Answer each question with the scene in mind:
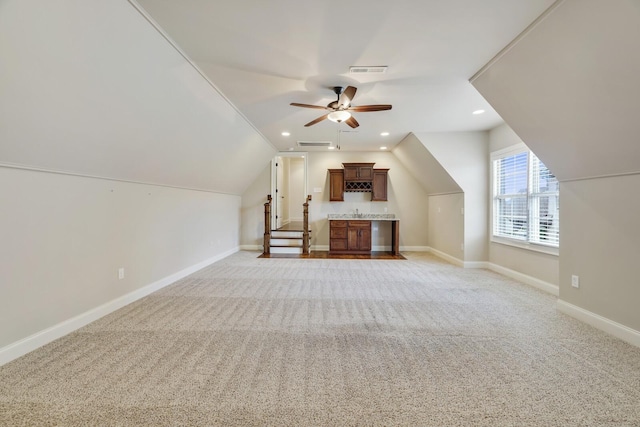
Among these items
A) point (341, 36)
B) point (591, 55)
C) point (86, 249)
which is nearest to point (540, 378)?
point (591, 55)

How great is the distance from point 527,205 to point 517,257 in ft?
2.93

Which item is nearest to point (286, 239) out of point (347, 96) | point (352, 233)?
point (352, 233)

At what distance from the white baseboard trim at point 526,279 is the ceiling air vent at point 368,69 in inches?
138

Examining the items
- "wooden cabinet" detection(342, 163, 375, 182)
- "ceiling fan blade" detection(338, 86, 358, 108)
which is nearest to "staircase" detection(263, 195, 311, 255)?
"wooden cabinet" detection(342, 163, 375, 182)

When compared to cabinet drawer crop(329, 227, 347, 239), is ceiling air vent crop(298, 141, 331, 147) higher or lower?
higher

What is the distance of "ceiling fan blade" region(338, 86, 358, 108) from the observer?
3009 mm

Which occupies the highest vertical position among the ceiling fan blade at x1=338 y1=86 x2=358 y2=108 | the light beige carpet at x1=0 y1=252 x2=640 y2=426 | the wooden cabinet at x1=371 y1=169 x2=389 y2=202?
the ceiling fan blade at x1=338 y1=86 x2=358 y2=108

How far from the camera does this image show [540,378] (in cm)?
187

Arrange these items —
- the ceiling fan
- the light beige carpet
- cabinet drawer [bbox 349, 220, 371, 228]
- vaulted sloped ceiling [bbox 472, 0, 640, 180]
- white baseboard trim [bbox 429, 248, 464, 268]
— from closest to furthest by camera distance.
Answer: the light beige carpet
vaulted sloped ceiling [bbox 472, 0, 640, 180]
the ceiling fan
white baseboard trim [bbox 429, 248, 464, 268]
cabinet drawer [bbox 349, 220, 371, 228]

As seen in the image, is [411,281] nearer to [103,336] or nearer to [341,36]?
[341,36]

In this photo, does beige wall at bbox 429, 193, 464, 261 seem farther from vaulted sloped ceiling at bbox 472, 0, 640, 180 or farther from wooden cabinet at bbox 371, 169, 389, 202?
vaulted sloped ceiling at bbox 472, 0, 640, 180

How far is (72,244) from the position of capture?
2.57 m

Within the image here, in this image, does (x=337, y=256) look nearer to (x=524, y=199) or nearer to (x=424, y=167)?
(x=424, y=167)

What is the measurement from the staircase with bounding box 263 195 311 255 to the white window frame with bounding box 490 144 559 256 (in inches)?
159
